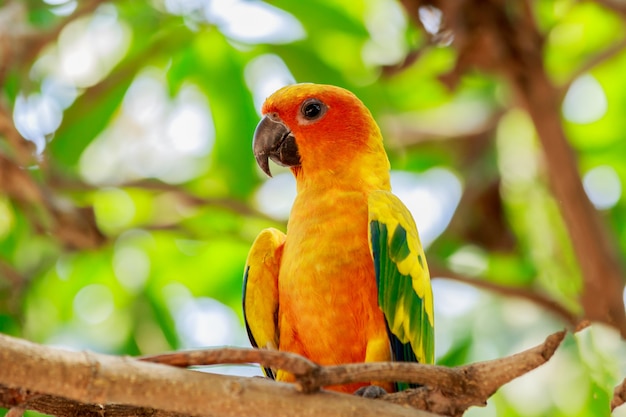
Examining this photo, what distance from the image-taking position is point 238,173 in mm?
4582

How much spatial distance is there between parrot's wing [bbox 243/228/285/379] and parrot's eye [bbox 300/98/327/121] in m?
0.50

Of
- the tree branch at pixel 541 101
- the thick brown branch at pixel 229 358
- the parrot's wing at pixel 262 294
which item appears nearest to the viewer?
the thick brown branch at pixel 229 358

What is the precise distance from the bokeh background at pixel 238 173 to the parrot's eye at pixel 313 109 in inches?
45.6

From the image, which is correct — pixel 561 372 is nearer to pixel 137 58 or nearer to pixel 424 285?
pixel 424 285

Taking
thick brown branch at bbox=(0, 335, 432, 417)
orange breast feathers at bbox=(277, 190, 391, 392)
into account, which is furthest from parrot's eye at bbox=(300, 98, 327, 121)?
thick brown branch at bbox=(0, 335, 432, 417)

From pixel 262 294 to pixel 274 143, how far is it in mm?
593

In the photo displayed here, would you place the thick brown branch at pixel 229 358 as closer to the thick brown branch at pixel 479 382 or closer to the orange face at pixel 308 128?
the thick brown branch at pixel 479 382

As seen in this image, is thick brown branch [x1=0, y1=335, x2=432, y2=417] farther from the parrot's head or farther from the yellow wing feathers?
the parrot's head

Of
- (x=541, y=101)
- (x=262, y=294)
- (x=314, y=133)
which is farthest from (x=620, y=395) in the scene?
(x=541, y=101)

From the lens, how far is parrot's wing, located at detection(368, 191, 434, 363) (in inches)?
105

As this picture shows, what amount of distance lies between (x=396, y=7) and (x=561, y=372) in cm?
251

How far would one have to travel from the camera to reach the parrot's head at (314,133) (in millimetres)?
3148

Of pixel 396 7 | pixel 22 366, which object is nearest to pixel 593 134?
pixel 396 7

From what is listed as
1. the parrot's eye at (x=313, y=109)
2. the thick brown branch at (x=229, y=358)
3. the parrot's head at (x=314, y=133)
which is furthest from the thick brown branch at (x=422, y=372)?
the parrot's eye at (x=313, y=109)
